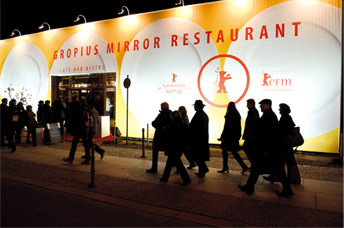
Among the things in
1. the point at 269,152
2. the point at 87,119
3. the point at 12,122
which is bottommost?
the point at 269,152

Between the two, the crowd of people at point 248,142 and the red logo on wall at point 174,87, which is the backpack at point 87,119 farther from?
the red logo on wall at point 174,87

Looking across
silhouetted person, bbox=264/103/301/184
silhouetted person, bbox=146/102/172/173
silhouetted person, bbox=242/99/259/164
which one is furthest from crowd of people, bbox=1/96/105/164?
silhouetted person, bbox=264/103/301/184

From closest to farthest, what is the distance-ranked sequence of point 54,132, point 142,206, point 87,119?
point 142,206, point 87,119, point 54,132

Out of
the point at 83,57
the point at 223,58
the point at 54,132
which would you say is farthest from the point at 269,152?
the point at 83,57

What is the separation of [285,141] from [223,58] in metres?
5.64

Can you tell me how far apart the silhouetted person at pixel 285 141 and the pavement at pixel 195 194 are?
0.24 m

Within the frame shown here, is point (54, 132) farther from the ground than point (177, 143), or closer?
closer

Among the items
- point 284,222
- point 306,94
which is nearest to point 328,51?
point 306,94

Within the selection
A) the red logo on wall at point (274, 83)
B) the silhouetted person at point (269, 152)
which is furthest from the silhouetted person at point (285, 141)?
the red logo on wall at point (274, 83)

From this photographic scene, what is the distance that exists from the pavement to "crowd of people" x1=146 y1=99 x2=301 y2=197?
298 mm

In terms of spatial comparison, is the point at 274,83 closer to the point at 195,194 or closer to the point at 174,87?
the point at 174,87

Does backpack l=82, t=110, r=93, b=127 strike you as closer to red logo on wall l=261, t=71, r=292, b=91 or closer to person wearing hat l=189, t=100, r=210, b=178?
person wearing hat l=189, t=100, r=210, b=178

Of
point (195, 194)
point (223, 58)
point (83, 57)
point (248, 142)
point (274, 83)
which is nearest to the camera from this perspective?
point (195, 194)

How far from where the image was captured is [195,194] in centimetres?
534
